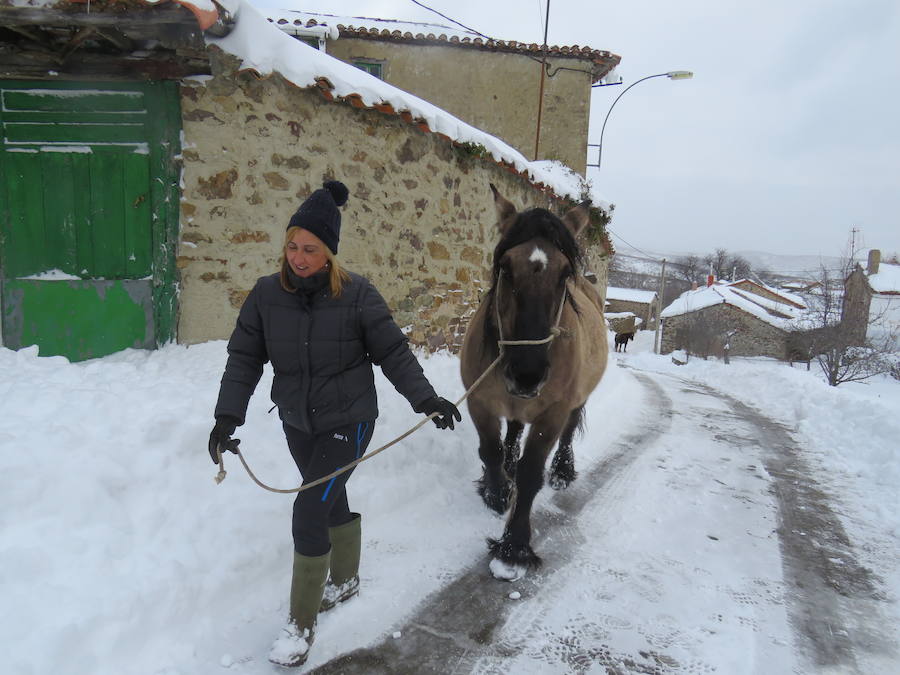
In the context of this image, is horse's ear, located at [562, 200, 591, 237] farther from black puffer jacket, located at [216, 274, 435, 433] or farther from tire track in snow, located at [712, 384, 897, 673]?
tire track in snow, located at [712, 384, 897, 673]

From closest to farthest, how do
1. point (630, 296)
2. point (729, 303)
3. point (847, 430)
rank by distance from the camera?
point (847, 430) → point (729, 303) → point (630, 296)

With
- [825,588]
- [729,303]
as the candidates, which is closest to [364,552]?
[825,588]

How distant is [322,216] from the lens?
2.12 metres

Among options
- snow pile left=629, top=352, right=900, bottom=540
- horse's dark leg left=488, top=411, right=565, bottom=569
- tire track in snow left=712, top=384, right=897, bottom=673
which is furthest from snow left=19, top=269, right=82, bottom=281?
snow pile left=629, top=352, right=900, bottom=540

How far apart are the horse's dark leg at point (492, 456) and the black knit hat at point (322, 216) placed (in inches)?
66.6

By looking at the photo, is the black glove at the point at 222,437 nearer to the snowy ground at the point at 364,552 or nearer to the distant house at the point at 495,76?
the snowy ground at the point at 364,552

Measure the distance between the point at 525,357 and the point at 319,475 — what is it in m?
1.13

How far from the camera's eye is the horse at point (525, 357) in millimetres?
2680

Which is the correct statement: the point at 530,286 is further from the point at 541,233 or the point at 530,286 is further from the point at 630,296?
the point at 630,296

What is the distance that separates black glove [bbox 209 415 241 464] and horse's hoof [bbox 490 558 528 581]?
5.17 ft

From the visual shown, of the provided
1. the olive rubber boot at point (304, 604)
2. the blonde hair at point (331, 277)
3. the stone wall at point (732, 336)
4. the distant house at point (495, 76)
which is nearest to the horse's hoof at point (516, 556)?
the olive rubber boot at point (304, 604)

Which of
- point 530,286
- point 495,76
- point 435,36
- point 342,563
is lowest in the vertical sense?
point 342,563

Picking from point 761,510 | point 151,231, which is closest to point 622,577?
point 761,510

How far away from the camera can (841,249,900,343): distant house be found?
24.5 m
